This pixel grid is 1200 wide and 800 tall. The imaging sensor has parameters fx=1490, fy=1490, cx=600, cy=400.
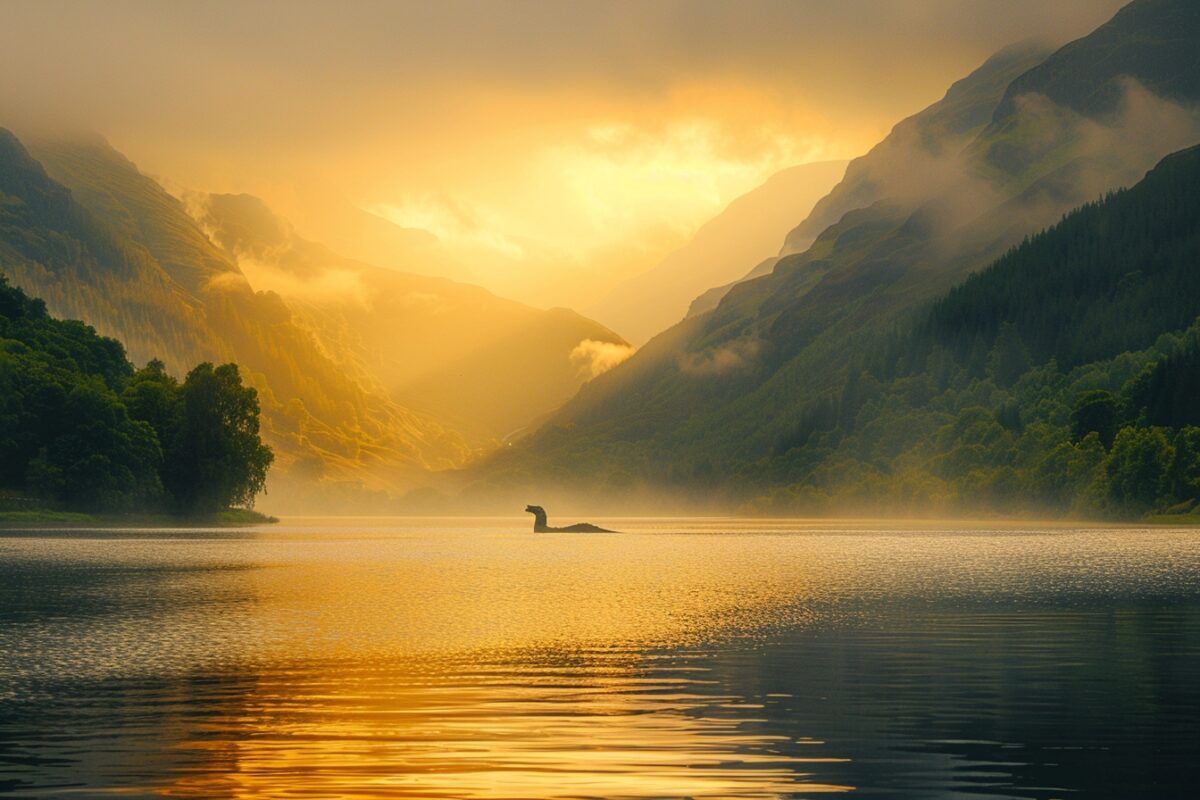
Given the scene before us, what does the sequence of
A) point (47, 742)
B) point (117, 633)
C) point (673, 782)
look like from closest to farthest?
point (673, 782) < point (47, 742) < point (117, 633)

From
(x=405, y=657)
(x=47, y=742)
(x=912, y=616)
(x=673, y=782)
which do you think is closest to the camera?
(x=673, y=782)

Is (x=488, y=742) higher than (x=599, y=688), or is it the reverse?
(x=599, y=688)

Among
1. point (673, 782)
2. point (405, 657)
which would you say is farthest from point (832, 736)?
point (405, 657)

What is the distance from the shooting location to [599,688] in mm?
48656

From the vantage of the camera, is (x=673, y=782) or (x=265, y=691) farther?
(x=265, y=691)

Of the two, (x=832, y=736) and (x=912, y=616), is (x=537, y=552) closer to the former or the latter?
(x=912, y=616)

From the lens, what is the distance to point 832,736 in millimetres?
38375

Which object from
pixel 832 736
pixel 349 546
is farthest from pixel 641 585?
pixel 349 546

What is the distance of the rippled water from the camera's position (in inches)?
1305

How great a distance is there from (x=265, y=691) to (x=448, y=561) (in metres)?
96.6

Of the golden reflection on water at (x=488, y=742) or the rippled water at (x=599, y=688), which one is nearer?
the golden reflection on water at (x=488, y=742)

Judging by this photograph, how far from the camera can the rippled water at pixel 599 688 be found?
3316 cm

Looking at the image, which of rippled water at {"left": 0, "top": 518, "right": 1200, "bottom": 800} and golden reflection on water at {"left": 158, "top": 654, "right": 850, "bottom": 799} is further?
rippled water at {"left": 0, "top": 518, "right": 1200, "bottom": 800}

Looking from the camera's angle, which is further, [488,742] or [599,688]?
[599,688]
